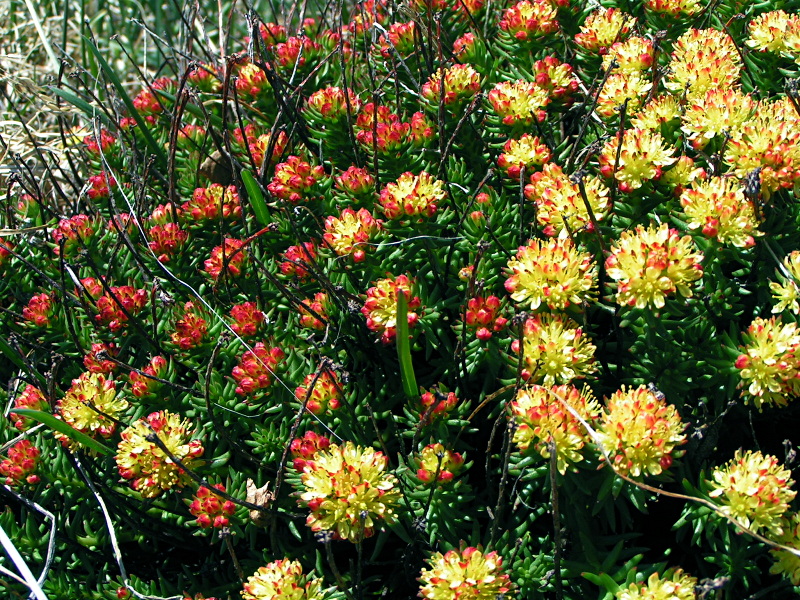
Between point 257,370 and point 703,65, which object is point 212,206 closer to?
point 257,370

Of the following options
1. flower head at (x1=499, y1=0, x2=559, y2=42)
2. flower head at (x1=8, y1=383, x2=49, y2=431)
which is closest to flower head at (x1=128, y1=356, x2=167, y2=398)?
flower head at (x1=8, y1=383, x2=49, y2=431)

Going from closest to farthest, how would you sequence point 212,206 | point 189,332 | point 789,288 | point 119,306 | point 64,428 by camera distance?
1. point 789,288
2. point 64,428
3. point 189,332
4. point 119,306
5. point 212,206

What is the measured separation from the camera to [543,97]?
2895 mm

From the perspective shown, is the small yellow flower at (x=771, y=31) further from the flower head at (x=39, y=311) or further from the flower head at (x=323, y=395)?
the flower head at (x=39, y=311)

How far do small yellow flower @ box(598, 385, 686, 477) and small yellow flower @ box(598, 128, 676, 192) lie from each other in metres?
0.76

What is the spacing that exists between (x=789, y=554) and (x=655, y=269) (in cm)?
81

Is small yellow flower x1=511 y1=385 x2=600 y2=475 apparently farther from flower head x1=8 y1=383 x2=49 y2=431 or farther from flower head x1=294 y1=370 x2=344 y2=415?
flower head x1=8 y1=383 x2=49 y2=431

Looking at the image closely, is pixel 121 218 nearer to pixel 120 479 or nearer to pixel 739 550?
pixel 120 479

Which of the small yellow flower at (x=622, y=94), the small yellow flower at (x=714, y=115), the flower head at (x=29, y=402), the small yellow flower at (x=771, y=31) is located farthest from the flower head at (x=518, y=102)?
the flower head at (x=29, y=402)

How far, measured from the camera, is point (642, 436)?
2.01m

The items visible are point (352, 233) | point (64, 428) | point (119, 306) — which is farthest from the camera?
point (119, 306)

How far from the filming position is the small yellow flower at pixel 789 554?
203cm

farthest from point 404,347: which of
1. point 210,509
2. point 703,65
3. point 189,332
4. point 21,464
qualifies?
point 703,65

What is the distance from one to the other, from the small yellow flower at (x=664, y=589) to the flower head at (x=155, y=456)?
1.28 m
